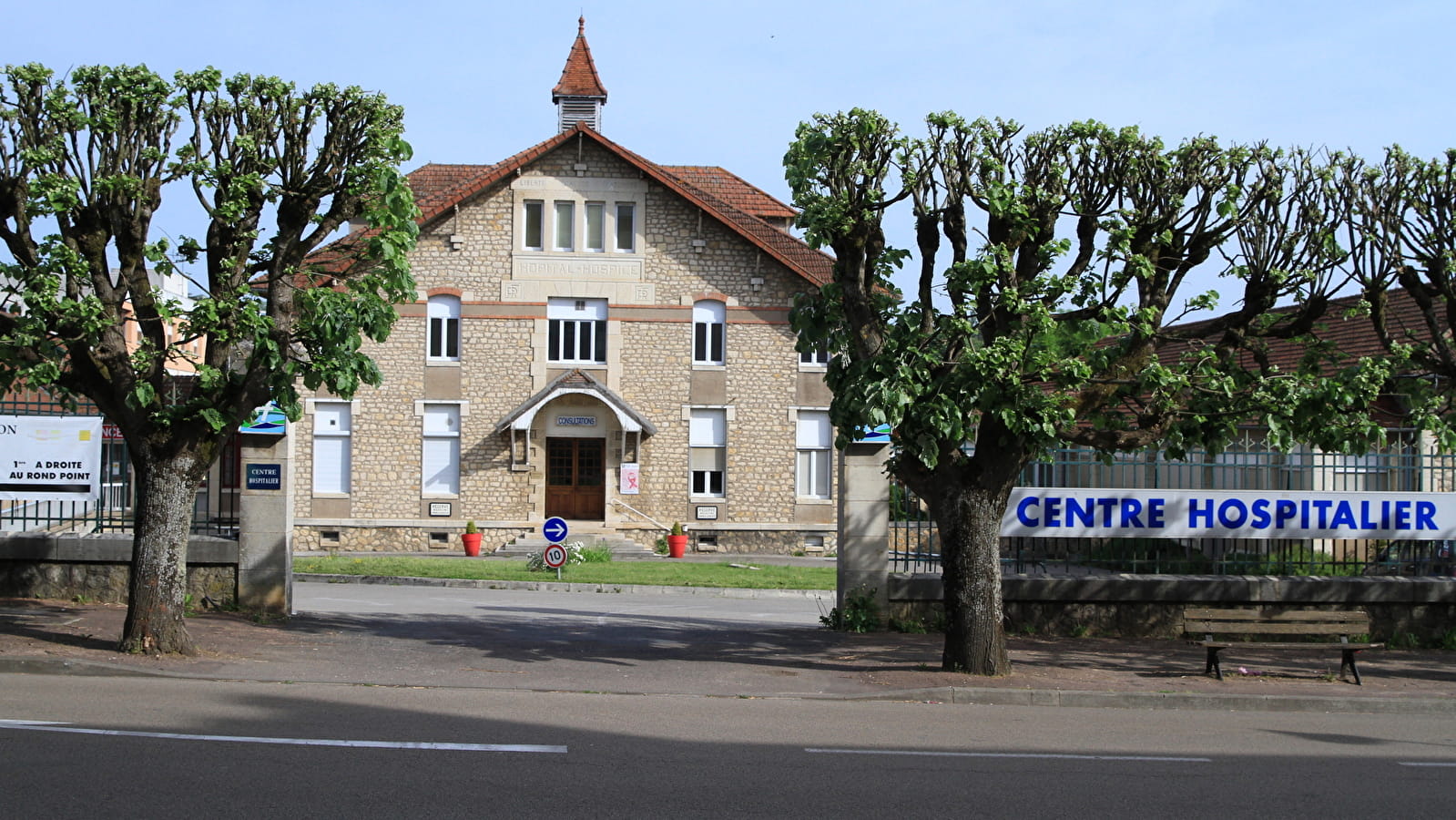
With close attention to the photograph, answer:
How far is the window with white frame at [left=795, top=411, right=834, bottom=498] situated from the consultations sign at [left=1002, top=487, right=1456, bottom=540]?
55.7 ft

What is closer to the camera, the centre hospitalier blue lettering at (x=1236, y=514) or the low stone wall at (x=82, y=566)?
the low stone wall at (x=82, y=566)

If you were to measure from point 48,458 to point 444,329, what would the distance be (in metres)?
16.9

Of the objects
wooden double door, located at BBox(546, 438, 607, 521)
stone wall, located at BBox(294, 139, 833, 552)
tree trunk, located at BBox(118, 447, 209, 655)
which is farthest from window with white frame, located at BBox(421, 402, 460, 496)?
tree trunk, located at BBox(118, 447, 209, 655)

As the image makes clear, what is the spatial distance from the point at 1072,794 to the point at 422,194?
1209 inches

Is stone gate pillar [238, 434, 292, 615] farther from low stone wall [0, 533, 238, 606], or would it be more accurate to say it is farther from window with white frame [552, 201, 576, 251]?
window with white frame [552, 201, 576, 251]

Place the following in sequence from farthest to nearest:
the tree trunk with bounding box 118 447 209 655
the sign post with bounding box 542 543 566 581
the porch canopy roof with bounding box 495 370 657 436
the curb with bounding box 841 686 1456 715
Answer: the porch canopy roof with bounding box 495 370 657 436 < the sign post with bounding box 542 543 566 581 < the tree trunk with bounding box 118 447 209 655 < the curb with bounding box 841 686 1456 715

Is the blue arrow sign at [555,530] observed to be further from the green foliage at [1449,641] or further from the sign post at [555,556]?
the green foliage at [1449,641]

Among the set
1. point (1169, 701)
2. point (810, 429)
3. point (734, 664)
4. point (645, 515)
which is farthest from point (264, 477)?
point (810, 429)

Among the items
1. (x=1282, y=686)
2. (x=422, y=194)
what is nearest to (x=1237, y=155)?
(x=1282, y=686)

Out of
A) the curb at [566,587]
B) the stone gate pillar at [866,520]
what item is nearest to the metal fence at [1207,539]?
the stone gate pillar at [866,520]

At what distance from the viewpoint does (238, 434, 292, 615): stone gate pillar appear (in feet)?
49.9

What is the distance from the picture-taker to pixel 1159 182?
41.2 feet

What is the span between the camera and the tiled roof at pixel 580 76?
3659cm

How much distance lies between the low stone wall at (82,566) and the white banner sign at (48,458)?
54 cm
